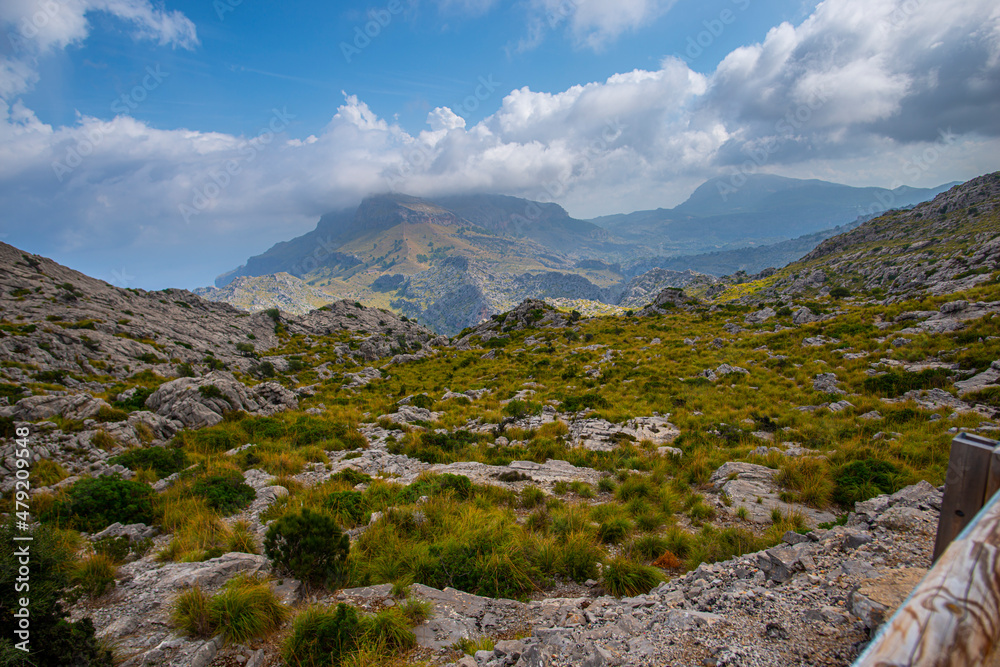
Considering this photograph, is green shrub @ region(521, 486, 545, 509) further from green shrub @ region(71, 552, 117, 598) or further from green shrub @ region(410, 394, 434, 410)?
green shrub @ region(410, 394, 434, 410)

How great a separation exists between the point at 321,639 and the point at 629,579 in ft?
15.5

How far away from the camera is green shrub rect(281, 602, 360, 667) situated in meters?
4.79

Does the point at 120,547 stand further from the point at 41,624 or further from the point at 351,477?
the point at 351,477

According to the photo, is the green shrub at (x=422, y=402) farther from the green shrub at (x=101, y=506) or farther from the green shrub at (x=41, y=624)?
the green shrub at (x=41, y=624)

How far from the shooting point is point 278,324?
61.6m

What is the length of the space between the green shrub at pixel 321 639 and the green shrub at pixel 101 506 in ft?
23.0

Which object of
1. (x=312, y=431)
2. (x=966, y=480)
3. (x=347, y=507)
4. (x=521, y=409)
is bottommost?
(x=521, y=409)

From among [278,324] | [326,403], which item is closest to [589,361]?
[326,403]

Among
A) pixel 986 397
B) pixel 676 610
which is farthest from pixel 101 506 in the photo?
pixel 986 397

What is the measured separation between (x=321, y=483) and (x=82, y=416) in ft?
37.5

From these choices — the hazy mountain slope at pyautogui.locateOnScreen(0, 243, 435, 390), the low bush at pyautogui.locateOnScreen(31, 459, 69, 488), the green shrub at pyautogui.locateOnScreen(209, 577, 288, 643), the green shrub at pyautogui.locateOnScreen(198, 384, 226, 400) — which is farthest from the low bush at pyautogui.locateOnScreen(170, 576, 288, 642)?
the hazy mountain slope at pyautogui.locateOnScreen(0, 243, 435, 390)

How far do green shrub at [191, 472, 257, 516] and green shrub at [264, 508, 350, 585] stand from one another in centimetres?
381

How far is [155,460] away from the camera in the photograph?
1205 centimetres

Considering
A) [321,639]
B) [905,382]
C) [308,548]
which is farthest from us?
[905,382]
